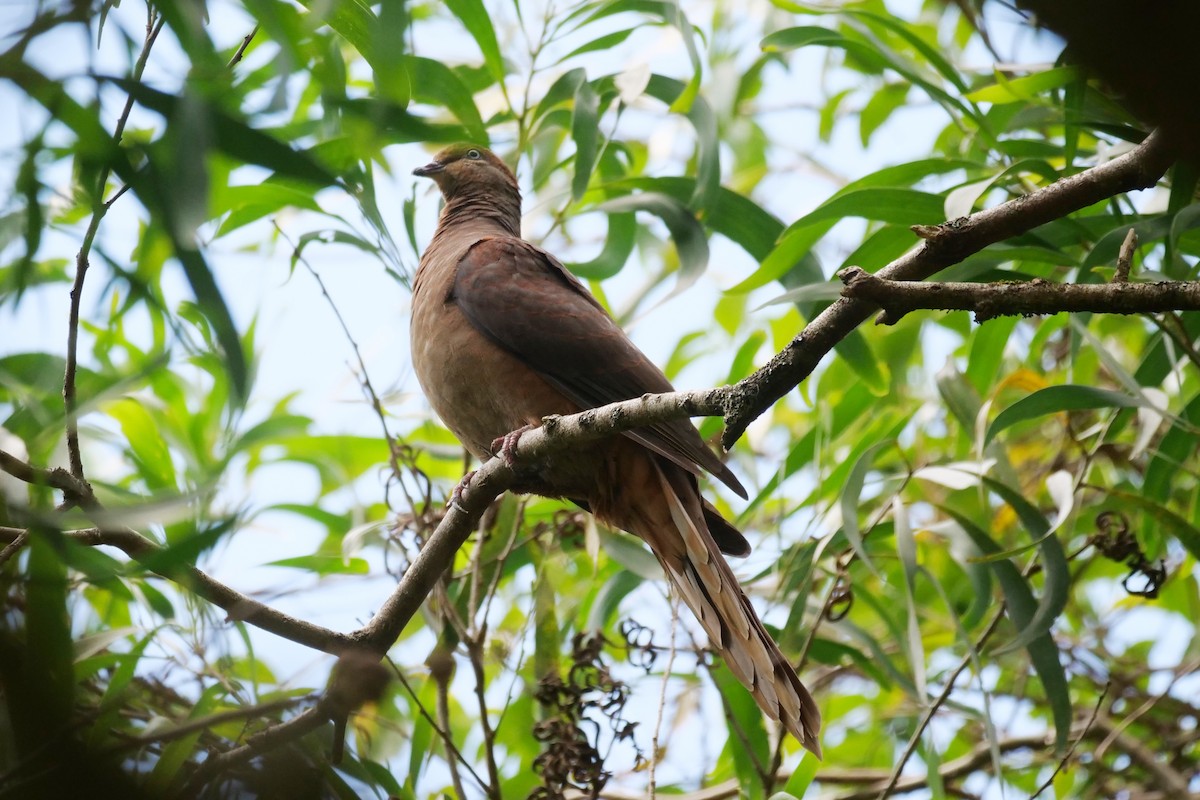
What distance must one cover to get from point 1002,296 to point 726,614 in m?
1.47

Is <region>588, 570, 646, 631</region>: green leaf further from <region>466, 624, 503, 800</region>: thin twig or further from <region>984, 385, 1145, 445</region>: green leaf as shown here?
<region>984, 385, 1145, 445</region>: green leaf

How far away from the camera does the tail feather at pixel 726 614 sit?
2.79 meters

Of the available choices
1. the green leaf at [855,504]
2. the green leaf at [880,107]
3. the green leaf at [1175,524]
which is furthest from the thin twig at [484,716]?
the green leaf at [880,107]

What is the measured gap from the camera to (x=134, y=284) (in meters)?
1.22

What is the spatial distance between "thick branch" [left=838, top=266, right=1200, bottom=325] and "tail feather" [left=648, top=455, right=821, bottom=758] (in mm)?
1298

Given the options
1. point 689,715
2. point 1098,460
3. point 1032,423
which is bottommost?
point 689,715

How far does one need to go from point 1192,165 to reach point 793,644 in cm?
303

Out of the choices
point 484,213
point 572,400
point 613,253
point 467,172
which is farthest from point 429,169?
point 572,400

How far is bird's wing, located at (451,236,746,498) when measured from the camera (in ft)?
11.2

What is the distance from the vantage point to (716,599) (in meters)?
3.08

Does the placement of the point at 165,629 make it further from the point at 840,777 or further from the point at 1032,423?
the point at 1032,423

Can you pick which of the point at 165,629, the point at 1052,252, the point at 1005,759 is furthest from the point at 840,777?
the point at 165,629

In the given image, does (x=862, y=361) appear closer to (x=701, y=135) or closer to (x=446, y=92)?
(x=701, y=135)

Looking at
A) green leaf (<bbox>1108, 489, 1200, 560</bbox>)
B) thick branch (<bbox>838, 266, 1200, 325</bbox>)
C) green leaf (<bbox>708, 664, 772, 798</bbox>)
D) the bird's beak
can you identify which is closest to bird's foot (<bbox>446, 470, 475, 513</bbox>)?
green leaf (<bbox>708, 664, 772, 798</bbox>)
